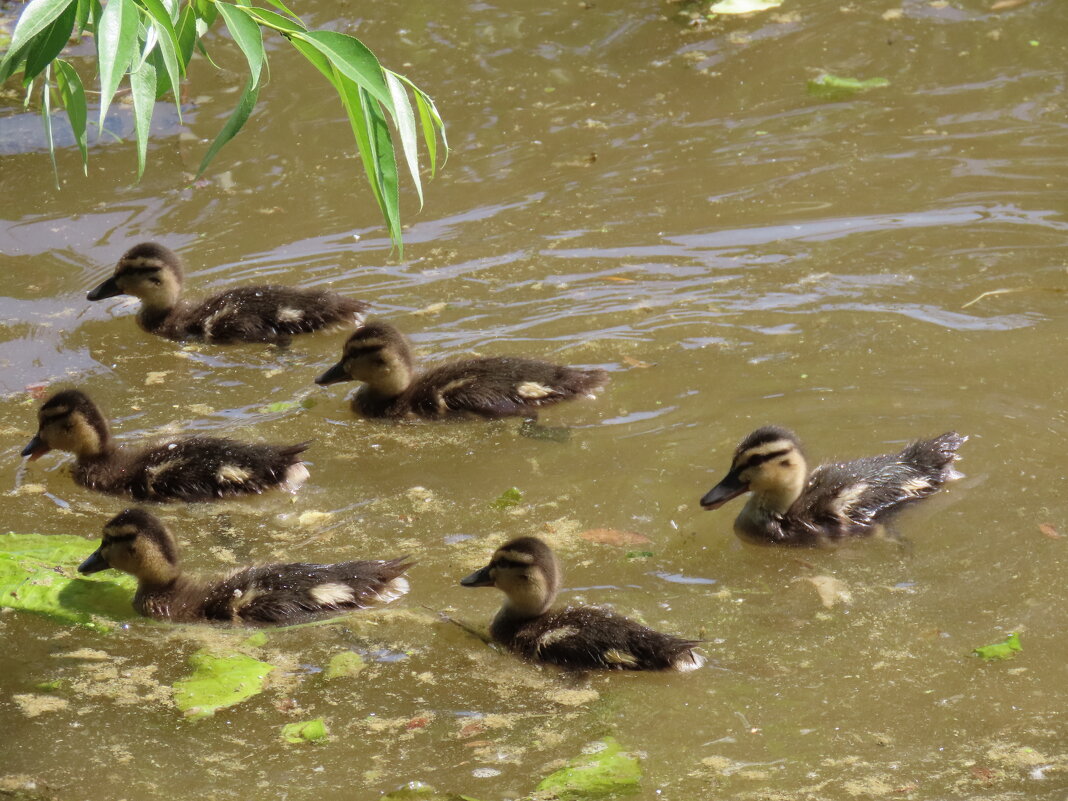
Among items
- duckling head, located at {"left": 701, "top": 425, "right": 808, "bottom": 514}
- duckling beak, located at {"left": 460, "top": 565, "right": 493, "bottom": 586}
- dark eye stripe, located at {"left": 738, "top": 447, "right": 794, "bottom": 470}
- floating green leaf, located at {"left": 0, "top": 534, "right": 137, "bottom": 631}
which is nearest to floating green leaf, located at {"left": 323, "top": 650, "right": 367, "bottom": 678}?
duckling beak, located at {"left": 460, "top": 565, "right": 493, "bottom": 586}

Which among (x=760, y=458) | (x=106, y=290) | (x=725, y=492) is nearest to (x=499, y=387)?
(x=725, y=492)

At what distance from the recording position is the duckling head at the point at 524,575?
14.2 ft

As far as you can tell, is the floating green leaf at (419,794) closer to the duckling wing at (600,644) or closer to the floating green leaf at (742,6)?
the duckling wing at (600,644)

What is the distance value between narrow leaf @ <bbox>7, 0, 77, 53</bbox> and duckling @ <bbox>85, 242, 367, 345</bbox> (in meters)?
Result: 3.92

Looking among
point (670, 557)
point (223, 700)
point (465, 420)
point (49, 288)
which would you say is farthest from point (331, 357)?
point (223, 700)

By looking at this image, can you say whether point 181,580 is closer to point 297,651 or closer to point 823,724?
point 297,651

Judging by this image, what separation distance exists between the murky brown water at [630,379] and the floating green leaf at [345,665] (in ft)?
0.23

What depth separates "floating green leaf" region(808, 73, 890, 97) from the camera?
8953 mm

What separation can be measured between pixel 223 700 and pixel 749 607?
1761 mm

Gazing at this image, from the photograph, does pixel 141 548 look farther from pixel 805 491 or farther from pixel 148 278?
pixel 148 278

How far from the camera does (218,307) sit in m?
6.88

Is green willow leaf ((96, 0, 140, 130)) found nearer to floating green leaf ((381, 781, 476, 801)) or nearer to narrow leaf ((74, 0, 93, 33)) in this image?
narrow leaf ((74, 0, 93, 33))

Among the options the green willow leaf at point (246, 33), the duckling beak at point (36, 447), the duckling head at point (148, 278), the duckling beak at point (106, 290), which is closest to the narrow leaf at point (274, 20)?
the green willow leaf at point (246, 33)

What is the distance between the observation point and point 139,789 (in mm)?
3617
